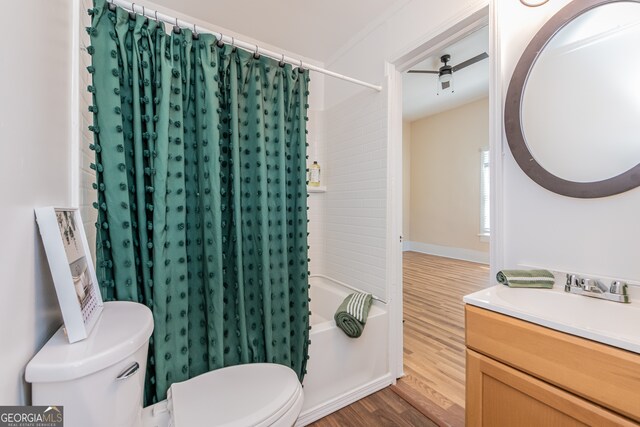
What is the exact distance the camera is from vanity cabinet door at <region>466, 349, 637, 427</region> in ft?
2.27

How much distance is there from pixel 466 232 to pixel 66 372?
549 cm

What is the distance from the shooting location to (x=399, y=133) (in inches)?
72.4

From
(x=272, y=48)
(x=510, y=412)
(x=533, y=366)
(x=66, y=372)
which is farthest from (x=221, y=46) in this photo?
(x=510, y=412)

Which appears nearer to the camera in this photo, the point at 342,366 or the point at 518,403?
the point at 518,403

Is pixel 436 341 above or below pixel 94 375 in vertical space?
below

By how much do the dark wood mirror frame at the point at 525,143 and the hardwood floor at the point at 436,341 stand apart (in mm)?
1312

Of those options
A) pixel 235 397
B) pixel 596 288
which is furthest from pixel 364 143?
pixel 235 397

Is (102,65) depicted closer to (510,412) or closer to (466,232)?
(510,412)

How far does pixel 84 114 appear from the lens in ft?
3.84

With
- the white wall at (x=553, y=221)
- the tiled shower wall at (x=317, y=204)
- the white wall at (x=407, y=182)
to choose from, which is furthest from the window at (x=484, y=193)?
the white wall at (x=553, y=221)

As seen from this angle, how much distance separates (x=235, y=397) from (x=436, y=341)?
74.9 inches

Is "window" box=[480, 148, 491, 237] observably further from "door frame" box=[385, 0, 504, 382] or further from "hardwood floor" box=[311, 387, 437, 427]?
"hardwood floor" box=[311, 387, 437, 427]

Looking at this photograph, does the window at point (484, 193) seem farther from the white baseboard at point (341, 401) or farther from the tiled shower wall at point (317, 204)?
the white baseboard at point (341, 401)

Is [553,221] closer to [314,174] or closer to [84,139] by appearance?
[314,174]
